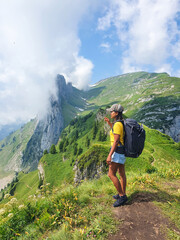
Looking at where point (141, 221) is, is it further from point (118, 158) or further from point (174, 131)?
point (174, 131)

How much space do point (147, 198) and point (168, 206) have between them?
824 mm

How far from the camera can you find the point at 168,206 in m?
4.85

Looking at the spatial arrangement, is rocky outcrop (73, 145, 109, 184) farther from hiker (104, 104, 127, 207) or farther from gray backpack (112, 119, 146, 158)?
gray backpack (112, 119, 146, 158)

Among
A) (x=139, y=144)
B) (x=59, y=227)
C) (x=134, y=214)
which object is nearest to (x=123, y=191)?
(x=134, y=214)

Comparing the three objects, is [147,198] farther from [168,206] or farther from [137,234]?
[137,234]

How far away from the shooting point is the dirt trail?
368cm

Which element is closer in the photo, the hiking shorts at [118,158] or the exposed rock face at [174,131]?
the hiking shorts at [118,158]

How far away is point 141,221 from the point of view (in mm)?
4227

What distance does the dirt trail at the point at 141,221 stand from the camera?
368 centimetres

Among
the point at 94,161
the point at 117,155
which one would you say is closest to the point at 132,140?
the point at 117,155

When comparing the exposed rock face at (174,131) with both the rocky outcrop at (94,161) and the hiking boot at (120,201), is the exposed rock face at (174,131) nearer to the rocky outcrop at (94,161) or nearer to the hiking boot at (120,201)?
the rocky outcrop at (94,161)

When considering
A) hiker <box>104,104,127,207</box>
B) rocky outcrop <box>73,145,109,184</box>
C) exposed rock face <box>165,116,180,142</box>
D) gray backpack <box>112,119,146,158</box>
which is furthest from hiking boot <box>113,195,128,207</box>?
exposed rock face <box>165,116,180,142</box>

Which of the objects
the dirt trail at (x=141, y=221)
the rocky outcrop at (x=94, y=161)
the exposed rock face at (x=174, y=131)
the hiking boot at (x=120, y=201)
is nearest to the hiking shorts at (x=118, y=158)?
the hiking boot at (x=120, y=201)

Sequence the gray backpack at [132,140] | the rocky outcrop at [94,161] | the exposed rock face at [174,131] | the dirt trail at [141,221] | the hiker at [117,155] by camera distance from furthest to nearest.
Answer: the exposed rock face at [174,131]
the rocky outcrop at [94,161]
the hiker at [117,155]
the gray backpack at [132,140]
the dirt trail at [141,221]
